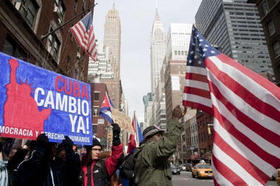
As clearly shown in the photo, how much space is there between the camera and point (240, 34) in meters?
109

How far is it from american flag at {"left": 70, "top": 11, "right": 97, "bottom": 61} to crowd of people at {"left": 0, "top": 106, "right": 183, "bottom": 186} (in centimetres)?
662

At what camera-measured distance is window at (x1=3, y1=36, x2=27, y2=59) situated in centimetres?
977

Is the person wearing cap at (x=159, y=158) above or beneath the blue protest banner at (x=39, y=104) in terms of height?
beneath

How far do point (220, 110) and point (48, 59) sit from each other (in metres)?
13.0

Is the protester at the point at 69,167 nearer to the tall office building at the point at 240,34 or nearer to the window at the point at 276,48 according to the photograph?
the window at the point at 276,48

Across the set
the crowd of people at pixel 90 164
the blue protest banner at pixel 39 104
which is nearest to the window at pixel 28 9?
the blue protest banner at pixel 39 104

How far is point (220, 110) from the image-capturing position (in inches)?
115

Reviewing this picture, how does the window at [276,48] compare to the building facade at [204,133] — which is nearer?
the window at [276,48]

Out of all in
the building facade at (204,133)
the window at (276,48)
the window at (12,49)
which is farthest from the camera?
the building facade at (204,133)

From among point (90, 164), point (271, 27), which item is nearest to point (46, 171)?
point (90, 164)

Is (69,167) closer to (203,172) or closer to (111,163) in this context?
(111,163)

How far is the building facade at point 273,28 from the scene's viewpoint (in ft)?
94.4

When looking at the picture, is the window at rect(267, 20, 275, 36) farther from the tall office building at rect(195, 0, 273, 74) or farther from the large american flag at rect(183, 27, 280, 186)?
the tall office building at rect(195, 0, 273, 74)

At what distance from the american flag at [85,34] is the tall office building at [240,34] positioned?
10775 centimetres
